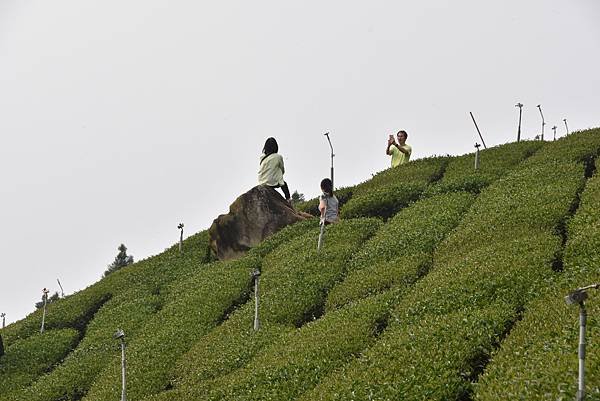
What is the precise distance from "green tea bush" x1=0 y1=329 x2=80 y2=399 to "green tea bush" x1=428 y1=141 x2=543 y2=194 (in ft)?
62.5

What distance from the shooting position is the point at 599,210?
89.3 ft

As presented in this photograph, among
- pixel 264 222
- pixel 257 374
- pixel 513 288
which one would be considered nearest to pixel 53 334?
pixel 264 222

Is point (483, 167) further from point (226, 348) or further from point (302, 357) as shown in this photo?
point (302, 357)

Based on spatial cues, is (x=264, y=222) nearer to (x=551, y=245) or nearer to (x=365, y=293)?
(x=365, y=293)

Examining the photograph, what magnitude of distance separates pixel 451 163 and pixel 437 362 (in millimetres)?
26031

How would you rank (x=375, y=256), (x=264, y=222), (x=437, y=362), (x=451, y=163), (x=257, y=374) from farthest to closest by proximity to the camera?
(x=451, y=163) < (x=264, y=222) < (x=375, y=256) < (x=257, y=374) < (x=437, y=362)

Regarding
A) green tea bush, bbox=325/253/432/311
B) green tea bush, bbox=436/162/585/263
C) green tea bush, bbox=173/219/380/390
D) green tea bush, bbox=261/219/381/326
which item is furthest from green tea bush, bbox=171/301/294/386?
green tea bush, bbox=436/162/585/263

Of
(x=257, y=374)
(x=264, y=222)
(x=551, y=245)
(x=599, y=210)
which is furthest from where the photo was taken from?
(x=264, y=222)

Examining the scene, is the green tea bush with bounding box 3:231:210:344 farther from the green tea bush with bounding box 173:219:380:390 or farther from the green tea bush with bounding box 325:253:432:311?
the green tea bush with bounding box 325:253:432:311

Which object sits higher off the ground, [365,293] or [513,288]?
[365,293]

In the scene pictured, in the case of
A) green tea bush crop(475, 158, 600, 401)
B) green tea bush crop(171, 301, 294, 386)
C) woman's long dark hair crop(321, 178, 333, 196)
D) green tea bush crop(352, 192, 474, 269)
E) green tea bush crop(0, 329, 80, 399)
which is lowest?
green tea bush crop(475, 158, 600, 401)

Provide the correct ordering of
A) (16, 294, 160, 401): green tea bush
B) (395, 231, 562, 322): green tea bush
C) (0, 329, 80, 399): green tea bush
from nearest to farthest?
(395, 231, 562, 322): green tea bush, (16, 294, 160, 401): green tea bush, (0, 329, 80, 399): green tea bush

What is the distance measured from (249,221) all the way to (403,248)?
11.9 meters

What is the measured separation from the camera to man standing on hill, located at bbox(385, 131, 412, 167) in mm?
44344
